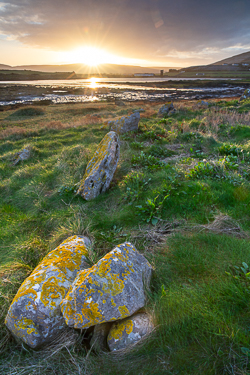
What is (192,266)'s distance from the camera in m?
2.82

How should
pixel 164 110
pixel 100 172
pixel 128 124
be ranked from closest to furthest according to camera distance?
pixel 100 172, pixel 128 124, pixel 164 110

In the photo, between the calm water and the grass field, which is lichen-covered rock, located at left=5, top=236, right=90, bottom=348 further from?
the calm water

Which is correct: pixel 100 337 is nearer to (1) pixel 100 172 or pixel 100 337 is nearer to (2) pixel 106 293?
(2) pixel 106 293

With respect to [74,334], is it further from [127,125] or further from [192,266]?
[127,125]

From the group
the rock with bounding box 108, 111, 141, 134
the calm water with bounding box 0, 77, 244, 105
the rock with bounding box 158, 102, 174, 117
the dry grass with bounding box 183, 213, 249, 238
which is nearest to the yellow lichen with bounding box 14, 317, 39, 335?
the dry grass with bounding box 183, 213, 249, 238

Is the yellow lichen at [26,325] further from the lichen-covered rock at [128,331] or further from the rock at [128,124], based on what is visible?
the rock at [128,124]

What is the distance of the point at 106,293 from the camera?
2.36 m

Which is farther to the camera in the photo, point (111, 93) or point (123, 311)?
point (111, 93)

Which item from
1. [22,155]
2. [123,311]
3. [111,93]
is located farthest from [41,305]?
[111,93]

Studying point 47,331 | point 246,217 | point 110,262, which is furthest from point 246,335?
point 246,217

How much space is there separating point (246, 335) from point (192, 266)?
3.37 feet

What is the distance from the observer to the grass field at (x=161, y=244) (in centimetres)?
190

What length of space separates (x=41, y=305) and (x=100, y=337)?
0.86 metres

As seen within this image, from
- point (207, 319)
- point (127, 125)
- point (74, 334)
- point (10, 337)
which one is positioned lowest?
point (10, 337)
